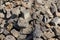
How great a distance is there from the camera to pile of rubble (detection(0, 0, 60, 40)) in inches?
74.4

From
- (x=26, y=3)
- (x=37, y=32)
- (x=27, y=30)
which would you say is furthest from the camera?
(x=26, y=3)

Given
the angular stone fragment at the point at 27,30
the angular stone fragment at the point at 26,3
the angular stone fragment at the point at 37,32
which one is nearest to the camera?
the angular stone fragment at the point at 37,32

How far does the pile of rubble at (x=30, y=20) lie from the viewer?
189 cm

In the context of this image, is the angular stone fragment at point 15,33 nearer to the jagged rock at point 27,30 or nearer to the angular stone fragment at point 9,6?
the jagged rock at point 27,30

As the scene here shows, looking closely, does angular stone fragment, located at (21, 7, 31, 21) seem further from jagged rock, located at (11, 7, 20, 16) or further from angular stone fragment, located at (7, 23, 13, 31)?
angular stone fragment, located at (7, 23, 13, 31)

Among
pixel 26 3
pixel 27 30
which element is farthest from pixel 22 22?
pixel 26 3

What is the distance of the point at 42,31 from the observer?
1.88m

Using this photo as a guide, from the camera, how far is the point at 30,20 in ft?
6.49

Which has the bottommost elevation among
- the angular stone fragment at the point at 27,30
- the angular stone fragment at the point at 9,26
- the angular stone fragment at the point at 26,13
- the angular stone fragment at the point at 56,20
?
the angular stone fragment at the point at 27,30

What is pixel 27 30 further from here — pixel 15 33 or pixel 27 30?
pixel 15 33

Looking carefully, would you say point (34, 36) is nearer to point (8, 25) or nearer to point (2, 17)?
point (8, 25)

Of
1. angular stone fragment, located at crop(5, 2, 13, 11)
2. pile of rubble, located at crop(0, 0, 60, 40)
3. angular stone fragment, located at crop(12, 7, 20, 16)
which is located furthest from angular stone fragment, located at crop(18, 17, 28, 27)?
angular stone fragment, located at crop(5, 2, 13, 11)

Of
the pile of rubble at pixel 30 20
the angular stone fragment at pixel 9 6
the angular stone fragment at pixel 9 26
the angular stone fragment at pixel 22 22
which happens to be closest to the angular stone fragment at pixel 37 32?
the pile of rubble at pixel 30 20

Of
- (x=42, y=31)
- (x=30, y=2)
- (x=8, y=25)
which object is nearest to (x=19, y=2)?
(x=30, y=2)
